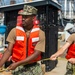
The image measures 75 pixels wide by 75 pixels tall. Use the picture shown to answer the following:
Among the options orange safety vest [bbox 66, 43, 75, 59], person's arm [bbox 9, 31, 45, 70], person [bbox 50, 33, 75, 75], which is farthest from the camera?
orange safety vest [bbox 66, 43, 75, 59]

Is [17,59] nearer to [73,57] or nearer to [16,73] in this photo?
[16,73]

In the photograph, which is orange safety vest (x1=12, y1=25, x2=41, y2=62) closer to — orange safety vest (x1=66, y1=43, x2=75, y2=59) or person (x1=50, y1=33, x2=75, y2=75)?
person (x1=50, y1=33, x2=75, y2=75)

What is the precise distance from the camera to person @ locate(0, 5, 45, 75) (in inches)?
160

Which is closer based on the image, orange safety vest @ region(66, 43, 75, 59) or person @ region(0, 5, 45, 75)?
person @ region(0, 5, 45, 75)

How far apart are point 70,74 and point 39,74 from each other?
100cm

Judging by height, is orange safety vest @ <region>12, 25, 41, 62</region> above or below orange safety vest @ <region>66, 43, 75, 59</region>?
above

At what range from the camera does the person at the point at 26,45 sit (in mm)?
4059

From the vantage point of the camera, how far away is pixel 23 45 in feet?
13.4

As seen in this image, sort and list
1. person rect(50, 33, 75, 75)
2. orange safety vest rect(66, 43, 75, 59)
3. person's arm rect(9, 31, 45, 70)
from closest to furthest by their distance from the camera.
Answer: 1. person's arm rect(9, 31, 45, 70)
2. person rect(50, 33, 75, 75)
3. orange safety vest rect(66, 43, 75, 59)

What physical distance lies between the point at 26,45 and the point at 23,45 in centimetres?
4

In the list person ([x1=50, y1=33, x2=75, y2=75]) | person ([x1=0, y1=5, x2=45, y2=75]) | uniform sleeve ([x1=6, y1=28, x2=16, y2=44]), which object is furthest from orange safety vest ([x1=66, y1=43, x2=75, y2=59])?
uniform sleeve ([x1=6, y1=28, x2=16, y2=44])

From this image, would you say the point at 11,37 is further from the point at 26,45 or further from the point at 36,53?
the point at 36,53

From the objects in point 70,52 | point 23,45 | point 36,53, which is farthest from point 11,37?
point 70,52

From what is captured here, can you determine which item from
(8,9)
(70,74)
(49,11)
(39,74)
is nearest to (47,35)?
(49,11)
